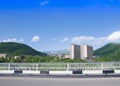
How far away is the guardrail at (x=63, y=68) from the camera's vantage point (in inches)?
596

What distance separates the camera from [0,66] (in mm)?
16969

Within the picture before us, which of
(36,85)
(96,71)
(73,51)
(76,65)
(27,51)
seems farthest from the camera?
(27,51)

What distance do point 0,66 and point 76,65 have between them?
498cm

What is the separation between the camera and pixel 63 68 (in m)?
15.9

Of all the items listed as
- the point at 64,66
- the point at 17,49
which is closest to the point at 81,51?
the point at 17,49

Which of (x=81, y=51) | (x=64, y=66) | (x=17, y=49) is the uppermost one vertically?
(x=17, y=49)

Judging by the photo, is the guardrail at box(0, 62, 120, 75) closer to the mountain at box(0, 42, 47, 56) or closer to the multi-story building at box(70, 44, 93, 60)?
the multi-story building at box(70, 44, 93, 60)

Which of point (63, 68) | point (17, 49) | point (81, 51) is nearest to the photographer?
point (63, 68)

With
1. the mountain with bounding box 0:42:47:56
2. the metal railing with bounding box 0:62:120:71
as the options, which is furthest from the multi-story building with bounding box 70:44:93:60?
the metal railing with bounding box 0:62:120:71

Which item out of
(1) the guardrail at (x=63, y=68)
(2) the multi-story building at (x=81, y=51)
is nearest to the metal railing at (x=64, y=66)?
(1) the guardrail at (x=63, y=68)

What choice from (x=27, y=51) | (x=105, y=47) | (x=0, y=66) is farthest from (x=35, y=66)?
(x=105, y=47)

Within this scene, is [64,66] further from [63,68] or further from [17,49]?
[17,49]

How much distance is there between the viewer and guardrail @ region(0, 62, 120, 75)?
1515cm

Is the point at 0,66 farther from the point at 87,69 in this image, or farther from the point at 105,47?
the point at 105,47
